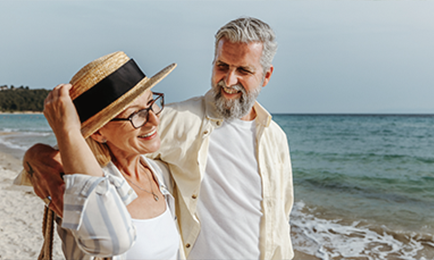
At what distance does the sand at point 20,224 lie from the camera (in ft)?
17.0

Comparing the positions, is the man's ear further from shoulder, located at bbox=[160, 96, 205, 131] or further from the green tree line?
the green tree line

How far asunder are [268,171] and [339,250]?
13.8 feet

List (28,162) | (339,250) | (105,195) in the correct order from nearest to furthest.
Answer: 1. (105,195)
2. (28,162)
3. (339,250)

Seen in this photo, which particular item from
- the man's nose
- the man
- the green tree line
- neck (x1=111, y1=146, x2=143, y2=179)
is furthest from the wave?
the green tree line

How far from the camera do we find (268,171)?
2.56m

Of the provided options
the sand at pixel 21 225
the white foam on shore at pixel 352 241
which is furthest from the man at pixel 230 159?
the white foam on shore at pixel 352 241

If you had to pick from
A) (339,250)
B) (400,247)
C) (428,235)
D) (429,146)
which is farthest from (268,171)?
(429,146)

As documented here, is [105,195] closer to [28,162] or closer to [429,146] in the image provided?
[28,162]

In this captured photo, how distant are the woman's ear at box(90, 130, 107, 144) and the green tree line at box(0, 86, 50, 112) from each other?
70364 millimetres

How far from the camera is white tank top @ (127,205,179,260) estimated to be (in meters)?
1.60

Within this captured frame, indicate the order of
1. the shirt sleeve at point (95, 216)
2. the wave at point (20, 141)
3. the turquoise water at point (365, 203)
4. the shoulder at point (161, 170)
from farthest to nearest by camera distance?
the wave at point (20, 141), the turquoise water at point (365, 203), the shoulder at point (161, 170), the shirt sleeve at point (95, 216)

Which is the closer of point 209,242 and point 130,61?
point 130,61

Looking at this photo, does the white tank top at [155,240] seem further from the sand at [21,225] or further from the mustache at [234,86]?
the sand at [21,225]

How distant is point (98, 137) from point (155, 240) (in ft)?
1.71
